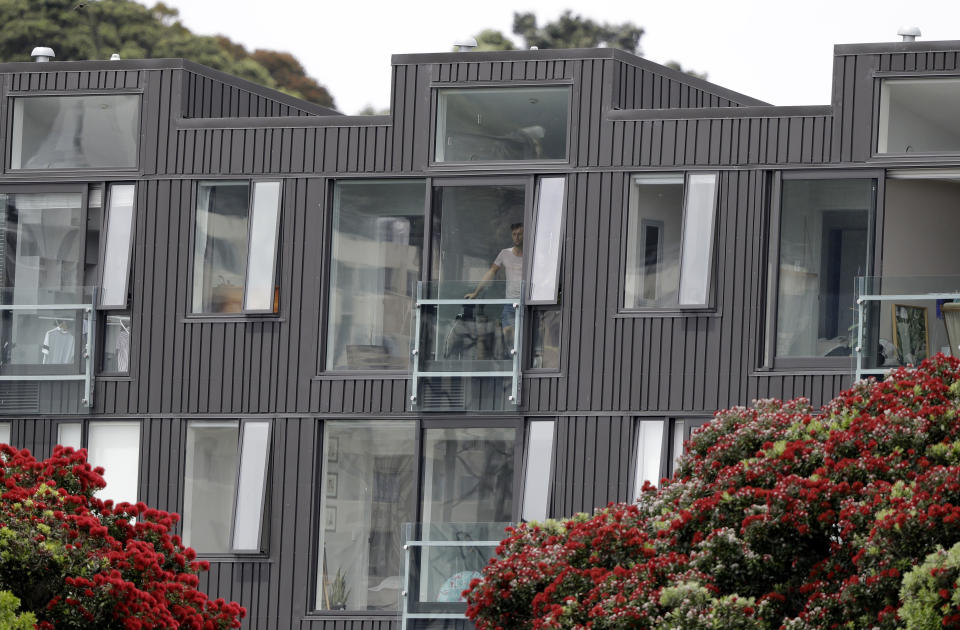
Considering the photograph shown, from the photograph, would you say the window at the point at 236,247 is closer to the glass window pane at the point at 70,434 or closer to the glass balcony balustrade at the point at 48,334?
the glass balcony balustrade at the point at 48,334

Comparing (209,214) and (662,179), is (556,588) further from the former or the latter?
(209,214)

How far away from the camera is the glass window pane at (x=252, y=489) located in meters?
25.6

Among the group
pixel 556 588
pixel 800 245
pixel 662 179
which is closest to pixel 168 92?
pixel 662 179

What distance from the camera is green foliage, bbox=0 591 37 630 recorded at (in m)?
19.3

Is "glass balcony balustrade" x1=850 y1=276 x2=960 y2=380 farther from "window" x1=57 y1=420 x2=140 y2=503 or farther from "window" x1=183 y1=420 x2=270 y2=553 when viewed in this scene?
"window" x1=57 y1=420 x2=140 y2=503

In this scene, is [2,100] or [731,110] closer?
[731,110]

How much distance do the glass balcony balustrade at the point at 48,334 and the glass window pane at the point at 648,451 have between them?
22.1 ft

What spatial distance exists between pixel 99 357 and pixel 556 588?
9045 millimetres

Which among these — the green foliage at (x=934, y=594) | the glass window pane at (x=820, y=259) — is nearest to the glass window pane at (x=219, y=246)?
the glass window pane at (x=820, y=259)

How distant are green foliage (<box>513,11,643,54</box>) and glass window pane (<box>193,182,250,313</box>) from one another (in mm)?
40341

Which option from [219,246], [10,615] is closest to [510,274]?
[219,246]

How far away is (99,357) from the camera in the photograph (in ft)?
87.1

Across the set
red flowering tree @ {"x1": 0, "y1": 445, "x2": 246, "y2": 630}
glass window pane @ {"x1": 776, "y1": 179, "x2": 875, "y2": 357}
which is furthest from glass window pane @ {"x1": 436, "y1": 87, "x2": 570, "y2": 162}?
red flowering tree @ {"x1": 0, "y1": 445, "x2": 246, "y2": 630}

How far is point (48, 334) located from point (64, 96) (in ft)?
9.76
